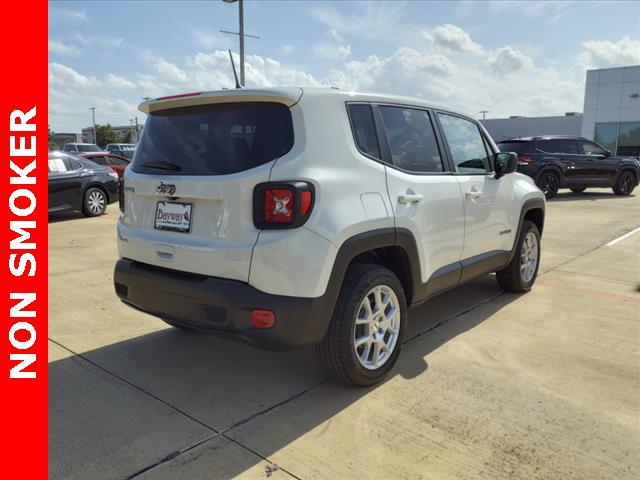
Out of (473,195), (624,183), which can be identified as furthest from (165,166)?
(624,183)

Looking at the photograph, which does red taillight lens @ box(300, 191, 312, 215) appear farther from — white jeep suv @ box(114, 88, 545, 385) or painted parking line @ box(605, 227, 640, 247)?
painted parking line @ box(605, 227, 640, 247)

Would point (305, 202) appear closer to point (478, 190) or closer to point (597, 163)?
point (478, 190)

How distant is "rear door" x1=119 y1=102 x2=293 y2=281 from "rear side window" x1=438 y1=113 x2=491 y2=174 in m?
1.75

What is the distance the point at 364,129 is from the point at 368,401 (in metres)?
1.66

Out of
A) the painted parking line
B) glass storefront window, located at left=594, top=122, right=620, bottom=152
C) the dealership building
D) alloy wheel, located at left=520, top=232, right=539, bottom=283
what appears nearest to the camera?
alloy wheel, located at left=520, top=232, right=539, bottom=283

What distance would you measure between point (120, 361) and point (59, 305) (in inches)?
61.8

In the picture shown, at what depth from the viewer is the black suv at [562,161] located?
14.6 metres

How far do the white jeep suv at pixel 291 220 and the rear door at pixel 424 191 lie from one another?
0.04ft

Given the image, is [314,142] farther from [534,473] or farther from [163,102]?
[534,473]

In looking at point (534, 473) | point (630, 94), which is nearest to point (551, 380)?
point (534, 473)

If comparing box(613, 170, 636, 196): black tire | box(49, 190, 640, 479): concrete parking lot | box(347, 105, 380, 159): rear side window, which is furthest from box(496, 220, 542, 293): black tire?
box(613, 170, 636, 196): black tire

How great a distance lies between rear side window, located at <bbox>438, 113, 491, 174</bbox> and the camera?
13.4ft

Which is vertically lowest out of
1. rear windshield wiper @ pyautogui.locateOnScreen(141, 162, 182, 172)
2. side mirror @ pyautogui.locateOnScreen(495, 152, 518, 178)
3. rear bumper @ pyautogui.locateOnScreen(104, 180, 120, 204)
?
rear bumper @ pyautogui.locateOnScreen(104, 180, 120, 204)

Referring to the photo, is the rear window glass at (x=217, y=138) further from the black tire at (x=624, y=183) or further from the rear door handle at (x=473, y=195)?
the black tire at (x=624, y=183)
